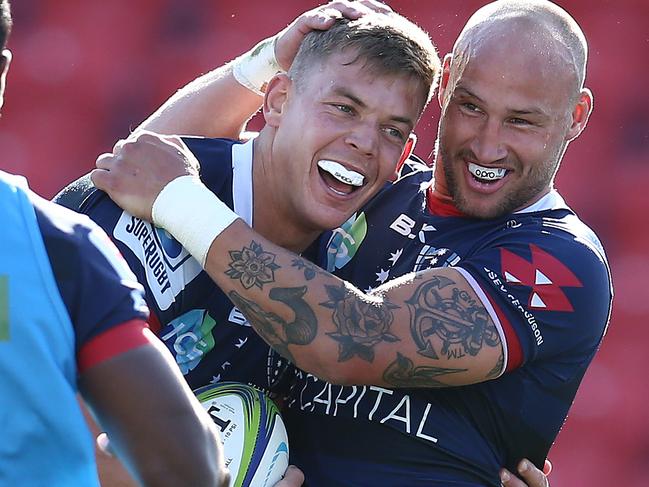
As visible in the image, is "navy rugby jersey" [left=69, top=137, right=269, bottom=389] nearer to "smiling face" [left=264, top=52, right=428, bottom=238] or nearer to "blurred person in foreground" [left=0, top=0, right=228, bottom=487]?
"smiling face" [left=264, top=52, right=428, bottom=238]

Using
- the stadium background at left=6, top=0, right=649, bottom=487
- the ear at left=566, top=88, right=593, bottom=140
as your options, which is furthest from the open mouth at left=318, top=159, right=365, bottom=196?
the stadium background at left=6, top=0, right=649, bottom=487

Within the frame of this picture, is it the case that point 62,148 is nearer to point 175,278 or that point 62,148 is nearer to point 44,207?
point 175,278

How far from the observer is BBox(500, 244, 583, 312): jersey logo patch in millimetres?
2701

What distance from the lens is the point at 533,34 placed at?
2.96 metres

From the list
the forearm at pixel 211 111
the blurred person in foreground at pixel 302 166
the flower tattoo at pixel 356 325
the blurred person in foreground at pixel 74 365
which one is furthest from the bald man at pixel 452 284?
the blurred person in foreground at pixel 74 365

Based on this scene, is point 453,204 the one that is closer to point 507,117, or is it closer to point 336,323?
point 507,117

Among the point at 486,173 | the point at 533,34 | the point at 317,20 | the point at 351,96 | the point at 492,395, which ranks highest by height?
the point at 533,34

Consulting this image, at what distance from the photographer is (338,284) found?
2604mm

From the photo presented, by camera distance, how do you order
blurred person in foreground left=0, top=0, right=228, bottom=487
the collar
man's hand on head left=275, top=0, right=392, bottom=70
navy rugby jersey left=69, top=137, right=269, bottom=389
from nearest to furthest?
blurred person in foreground left=0, top=0, right=228, bottom=487
navy rugby jersey left=69, top=137, right=269, bottom=389
man's hand on head left=275, top=0, right=392, bottom=70
the collar

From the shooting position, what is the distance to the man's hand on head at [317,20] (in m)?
2.88

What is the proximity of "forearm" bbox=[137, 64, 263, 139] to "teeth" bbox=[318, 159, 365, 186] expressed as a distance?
0.49 meters

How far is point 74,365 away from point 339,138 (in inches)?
50.6

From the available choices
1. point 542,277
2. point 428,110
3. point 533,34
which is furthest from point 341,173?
point 428,110

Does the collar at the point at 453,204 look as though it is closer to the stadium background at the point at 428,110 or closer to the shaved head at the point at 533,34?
the shaved head at the point at 533,34
